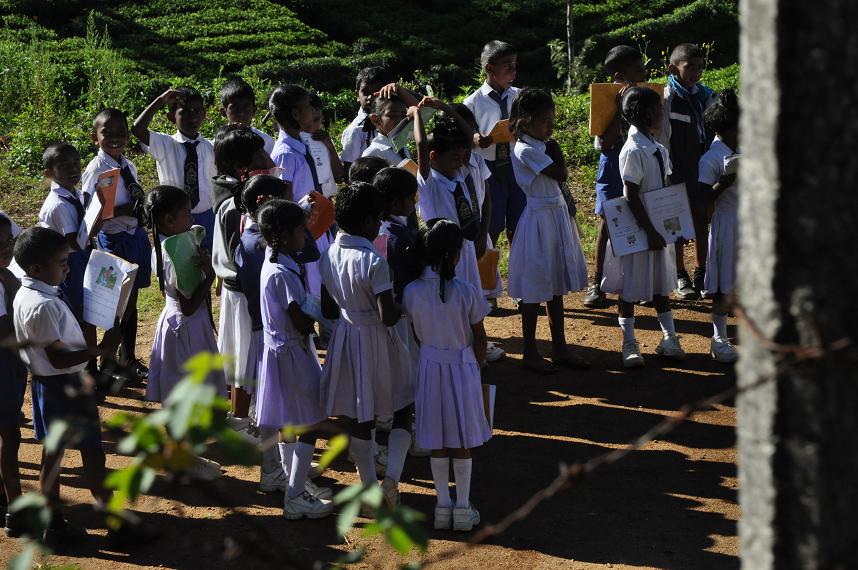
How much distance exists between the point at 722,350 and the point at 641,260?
848 millimetres

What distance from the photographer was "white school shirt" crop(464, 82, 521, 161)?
26.5 feet

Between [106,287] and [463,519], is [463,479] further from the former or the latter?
[106,287]

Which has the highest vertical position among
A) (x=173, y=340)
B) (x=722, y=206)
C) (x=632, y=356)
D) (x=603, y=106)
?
(x=603, y=106)

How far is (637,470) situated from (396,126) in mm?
2631

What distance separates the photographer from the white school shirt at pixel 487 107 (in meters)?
8.09

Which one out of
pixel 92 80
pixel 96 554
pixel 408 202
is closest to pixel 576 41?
pixel 92 80

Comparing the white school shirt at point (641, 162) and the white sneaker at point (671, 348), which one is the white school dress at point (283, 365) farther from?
the white sneaker at point (671, 348)

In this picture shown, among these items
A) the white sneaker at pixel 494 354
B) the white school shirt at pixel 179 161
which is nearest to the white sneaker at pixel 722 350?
the white sneaker at pixel 494 354

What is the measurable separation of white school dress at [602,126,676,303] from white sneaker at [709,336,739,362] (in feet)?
1.64

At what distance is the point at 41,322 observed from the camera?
4875 millimetres

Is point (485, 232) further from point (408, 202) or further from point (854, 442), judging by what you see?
point (854, 442)

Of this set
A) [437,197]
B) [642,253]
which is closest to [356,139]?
[437,197]

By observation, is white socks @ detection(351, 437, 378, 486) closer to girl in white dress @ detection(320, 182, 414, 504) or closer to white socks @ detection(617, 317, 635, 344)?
girl in white dress @ detection(320, 182, 414, 504)

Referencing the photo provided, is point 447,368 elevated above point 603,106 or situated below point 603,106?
below
